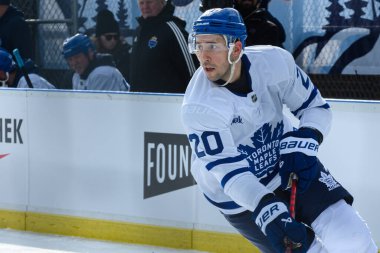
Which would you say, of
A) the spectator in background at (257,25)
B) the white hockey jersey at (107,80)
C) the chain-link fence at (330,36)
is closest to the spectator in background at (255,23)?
the spectator in background at (257,25)

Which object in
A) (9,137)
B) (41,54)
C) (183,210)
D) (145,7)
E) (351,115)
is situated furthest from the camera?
(41,54)

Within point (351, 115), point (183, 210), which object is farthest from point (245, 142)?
point (183, 210)

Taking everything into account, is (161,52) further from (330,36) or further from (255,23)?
(330,36)

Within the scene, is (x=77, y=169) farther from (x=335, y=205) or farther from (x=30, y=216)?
(x=335, y=205)

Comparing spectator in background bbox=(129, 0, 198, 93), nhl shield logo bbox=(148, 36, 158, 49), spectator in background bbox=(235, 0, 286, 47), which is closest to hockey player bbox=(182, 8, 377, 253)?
spectator in background bbox=(235, 0, 286, 47)

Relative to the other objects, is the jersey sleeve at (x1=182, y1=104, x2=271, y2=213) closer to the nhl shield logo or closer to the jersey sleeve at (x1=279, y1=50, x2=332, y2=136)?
the jersey sleeve at (x1=279, y1=50, x2=332, y2=136)

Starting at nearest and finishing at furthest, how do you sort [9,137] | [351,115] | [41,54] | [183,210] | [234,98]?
[234,98] → [351,115] → [183,210] → [9,137] → [41,54]

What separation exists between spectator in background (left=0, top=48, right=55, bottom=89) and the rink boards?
32 centimetres

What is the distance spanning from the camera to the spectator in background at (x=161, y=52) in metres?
5.19

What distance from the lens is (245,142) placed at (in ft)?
10.6

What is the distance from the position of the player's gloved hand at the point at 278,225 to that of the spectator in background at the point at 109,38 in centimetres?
314

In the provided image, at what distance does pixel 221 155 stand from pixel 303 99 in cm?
48

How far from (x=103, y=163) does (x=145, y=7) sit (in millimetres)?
882

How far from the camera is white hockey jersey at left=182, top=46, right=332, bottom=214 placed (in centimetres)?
300
